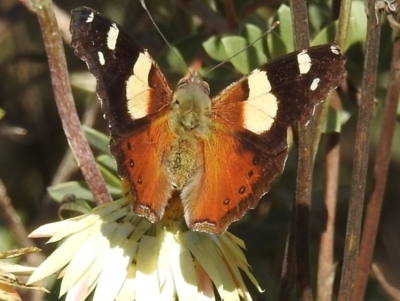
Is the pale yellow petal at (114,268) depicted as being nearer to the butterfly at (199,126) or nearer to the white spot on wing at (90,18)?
the butterfly at (199,126)

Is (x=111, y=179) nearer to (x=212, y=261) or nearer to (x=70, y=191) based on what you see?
(x=70, y=191)

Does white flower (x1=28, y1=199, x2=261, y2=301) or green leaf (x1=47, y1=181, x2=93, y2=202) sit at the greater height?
green leaf (x1=47, y1=181, x2=93, y2=202)

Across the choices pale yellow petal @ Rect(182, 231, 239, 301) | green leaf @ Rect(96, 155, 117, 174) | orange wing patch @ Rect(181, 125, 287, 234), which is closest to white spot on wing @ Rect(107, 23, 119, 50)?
orange wing patch @ Rect(181, 125, 287, 234)

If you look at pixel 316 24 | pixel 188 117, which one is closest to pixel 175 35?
pixel 316 24

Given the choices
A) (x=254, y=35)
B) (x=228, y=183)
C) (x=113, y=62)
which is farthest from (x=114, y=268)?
(x=254, y=35)

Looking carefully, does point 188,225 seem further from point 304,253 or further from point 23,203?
point 23,203

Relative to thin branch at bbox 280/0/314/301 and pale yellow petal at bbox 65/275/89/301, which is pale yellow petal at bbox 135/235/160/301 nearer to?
pale yellow petal at bbox 65/275/89/301

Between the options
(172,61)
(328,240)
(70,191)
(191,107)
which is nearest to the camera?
(191,107)
